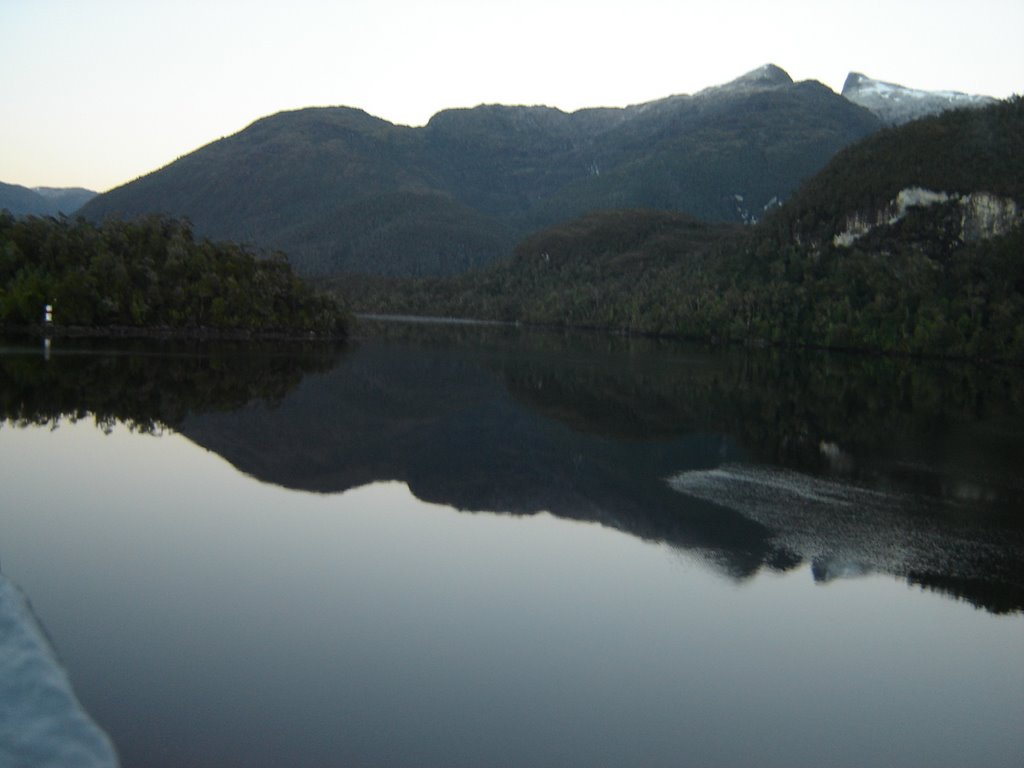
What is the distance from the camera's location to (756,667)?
45.7 ft

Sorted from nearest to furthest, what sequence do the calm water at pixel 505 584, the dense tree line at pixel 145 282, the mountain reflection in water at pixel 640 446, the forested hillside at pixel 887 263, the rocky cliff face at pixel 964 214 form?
the calm water at pixel 505 584 → the mountain reflection in water at pixel 640 446 → the dense tree line at pixel 145 282 → the forested hillside at pixel 887 263 → the rocky cliff face at pixel 964 214

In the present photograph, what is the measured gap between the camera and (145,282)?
74062 mm

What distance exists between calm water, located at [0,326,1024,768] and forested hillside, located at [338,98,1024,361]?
3652 inches

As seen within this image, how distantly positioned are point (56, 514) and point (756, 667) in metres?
14.5

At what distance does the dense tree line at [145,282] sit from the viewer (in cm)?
6525

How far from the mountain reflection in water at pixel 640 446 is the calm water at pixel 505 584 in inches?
7.4

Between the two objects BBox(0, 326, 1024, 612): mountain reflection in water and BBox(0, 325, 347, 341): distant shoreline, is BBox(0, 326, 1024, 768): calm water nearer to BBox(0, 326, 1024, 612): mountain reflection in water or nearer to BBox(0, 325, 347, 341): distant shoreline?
BBox(0, 326, 1024, 612): mountain reflection in water

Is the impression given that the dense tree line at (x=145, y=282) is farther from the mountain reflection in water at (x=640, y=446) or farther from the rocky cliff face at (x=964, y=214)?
the rocky cliff face at (x=964, y=214)

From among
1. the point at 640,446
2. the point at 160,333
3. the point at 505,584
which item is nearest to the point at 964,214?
the point at 160,333

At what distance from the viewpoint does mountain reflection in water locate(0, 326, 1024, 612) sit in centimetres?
2162

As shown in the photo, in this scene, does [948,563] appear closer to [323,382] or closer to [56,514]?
[56,514]

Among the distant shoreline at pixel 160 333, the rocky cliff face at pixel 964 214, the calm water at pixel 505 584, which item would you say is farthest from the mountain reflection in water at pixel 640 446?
the rocky cliff face at pixel 964 214

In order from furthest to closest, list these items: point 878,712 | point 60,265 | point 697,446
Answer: point 60,265
point 697,446
point 878,712

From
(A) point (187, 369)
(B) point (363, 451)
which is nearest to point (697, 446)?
(B) point (363, 451)
